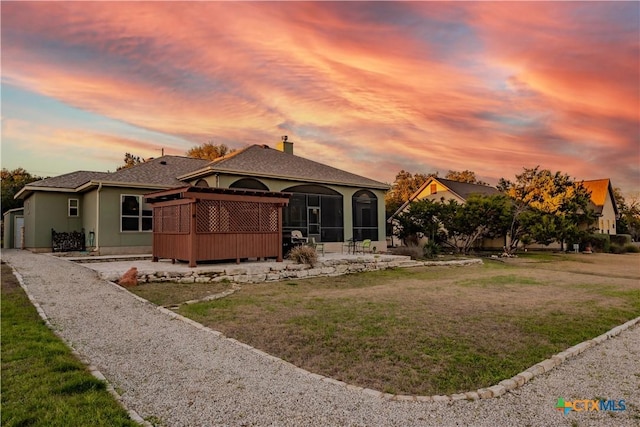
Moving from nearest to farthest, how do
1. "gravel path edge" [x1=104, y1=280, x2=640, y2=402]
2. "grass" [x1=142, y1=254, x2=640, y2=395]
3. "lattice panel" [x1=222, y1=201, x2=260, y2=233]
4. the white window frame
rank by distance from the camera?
"gravel path edge" [x1=104, y1=280, x2=640, y2=402]
"grass" [x1=142, y1=254, x2=640, y2=395]
"lattice panel" [x1=222, y1=201, x2=260, y2=233]
the white window frame

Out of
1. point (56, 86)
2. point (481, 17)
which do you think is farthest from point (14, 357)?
point (481, 17)

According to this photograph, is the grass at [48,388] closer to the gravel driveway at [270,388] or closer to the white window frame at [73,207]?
the gravel driveway at [270,388]

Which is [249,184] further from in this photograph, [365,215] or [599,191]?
[599,191]

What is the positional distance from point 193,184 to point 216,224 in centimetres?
569

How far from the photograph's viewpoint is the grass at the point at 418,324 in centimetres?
436

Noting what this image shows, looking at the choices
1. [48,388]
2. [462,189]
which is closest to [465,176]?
[462,189]

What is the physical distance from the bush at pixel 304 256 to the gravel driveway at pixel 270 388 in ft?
24.4

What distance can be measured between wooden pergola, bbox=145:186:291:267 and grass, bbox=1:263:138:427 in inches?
268

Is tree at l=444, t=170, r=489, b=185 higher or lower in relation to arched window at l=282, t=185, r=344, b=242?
higher

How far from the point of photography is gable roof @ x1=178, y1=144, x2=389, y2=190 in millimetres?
16469

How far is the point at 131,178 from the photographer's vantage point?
18.0 meters

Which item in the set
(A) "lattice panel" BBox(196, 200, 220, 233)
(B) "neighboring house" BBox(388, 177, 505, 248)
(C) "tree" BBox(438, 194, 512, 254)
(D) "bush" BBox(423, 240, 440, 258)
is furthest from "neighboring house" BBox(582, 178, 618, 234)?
(A) "lattice panel" BBox(196, 200, 220, 233)

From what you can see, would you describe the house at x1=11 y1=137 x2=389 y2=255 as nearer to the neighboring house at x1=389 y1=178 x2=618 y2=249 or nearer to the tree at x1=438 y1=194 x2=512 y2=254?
the tree at x1=438 y1=194 x2=512 y2=254

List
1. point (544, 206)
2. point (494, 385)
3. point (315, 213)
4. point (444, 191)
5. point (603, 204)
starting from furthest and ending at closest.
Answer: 1. point (603, 204)
2. point (444, 191)
3. point (544, 206)
4. point (315, 213)
5. point (494, 385)
